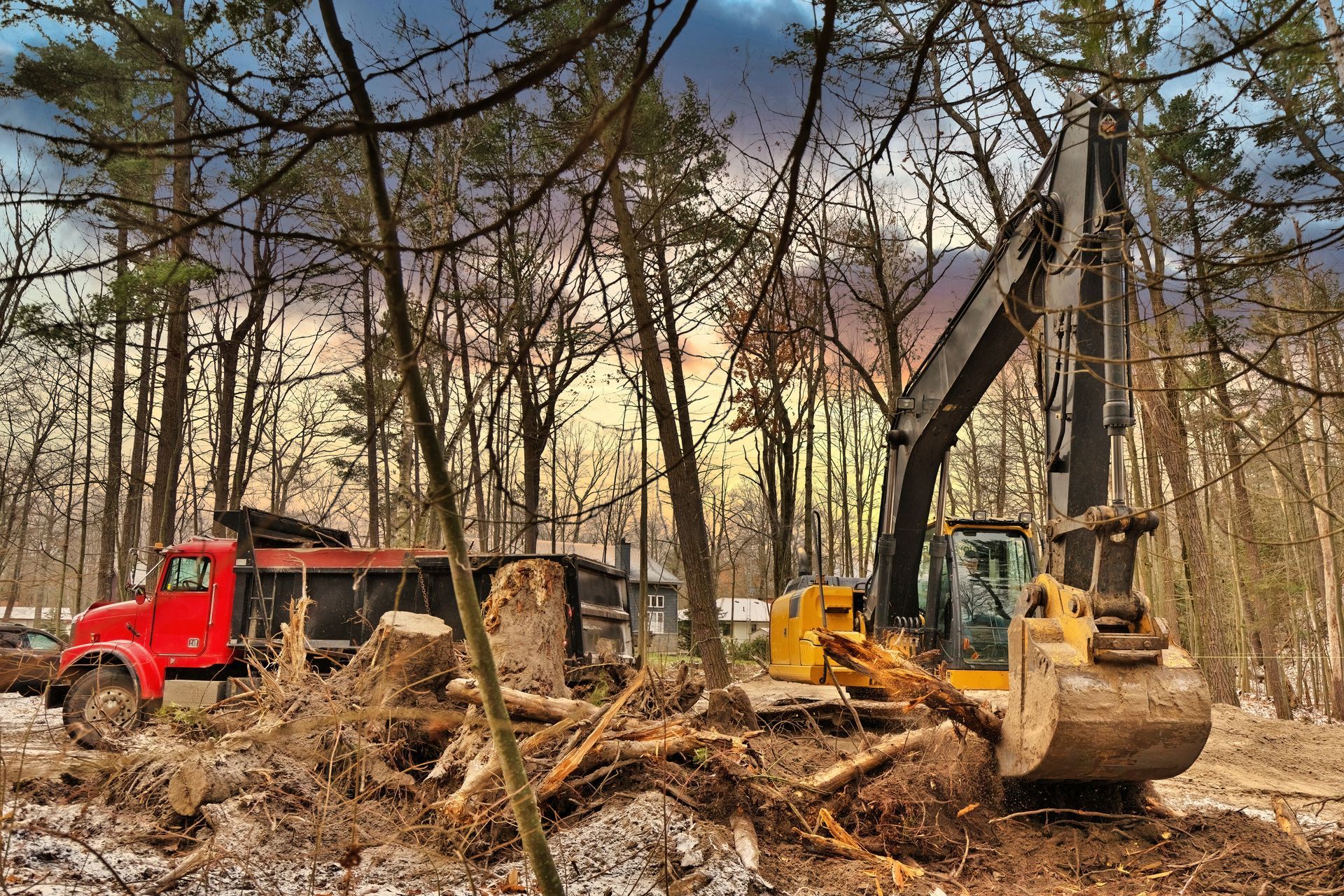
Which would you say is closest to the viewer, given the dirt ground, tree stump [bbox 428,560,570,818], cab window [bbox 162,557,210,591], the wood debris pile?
the dirt ground

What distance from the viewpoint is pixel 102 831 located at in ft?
19.0

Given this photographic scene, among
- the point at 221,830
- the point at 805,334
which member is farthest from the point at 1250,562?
the point at 221,830

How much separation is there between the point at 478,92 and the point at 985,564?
9.36 m

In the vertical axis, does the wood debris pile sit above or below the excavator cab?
below

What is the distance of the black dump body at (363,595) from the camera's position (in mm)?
9688

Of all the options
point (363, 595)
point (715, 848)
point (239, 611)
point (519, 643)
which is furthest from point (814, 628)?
point (239, 611)

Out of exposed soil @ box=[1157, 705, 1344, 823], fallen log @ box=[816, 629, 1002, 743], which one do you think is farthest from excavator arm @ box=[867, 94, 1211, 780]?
exposed soil @ box=[1157, 705, 1344, 823]

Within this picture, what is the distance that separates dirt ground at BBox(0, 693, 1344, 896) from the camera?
5.07 metres

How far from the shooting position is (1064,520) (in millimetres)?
5926

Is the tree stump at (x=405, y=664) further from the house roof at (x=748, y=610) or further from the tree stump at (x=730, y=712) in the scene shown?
the house roof at (x=748, y=610)

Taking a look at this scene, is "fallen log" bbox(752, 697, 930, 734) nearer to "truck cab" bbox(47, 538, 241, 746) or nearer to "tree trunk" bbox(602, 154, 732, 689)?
"tree trunk" bbox(602, 154, 732, 689)

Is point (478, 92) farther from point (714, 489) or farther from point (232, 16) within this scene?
point (714, 489)

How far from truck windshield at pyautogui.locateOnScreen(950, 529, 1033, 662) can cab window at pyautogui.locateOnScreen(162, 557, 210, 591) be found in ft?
29.3

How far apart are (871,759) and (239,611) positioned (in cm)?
774
